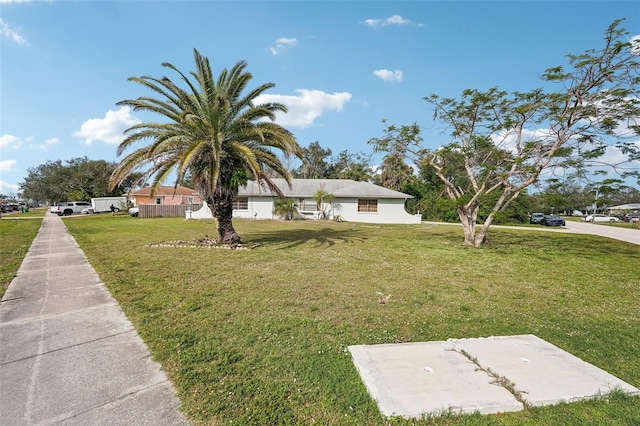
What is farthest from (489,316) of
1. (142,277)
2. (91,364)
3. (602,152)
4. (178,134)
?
(178,134)

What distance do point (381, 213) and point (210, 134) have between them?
20002 millimetres

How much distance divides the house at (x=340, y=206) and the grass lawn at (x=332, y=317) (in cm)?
1790

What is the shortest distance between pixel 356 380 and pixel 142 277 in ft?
19.8

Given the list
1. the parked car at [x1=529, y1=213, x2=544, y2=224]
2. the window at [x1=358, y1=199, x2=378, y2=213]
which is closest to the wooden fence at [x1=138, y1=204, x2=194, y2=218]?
the window at [x1=358, y1=199, x2=378, y2=213]

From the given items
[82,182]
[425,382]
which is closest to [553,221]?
[425,382]

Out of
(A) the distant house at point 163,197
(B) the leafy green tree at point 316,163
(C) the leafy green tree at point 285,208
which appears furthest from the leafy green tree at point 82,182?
(C) the leafy green tree at point 285,208

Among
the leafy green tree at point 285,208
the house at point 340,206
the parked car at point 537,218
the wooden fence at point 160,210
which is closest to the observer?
the leafy green tree at point 285,208

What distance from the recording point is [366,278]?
7.29m

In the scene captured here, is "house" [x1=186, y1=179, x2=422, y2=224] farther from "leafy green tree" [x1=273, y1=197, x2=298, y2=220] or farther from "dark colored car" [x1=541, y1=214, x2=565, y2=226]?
"dark colored car" [x1=541, y1=214, x2=565, y2=226]

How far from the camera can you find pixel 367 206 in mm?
28438

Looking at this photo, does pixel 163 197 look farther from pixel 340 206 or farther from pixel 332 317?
pixel 332 317

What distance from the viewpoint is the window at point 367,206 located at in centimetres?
2838

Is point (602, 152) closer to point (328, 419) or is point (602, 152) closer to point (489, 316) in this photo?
point (489, 316)

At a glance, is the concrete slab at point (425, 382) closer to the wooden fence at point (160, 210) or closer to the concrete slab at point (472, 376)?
the concrete slab at point (472, 376)
